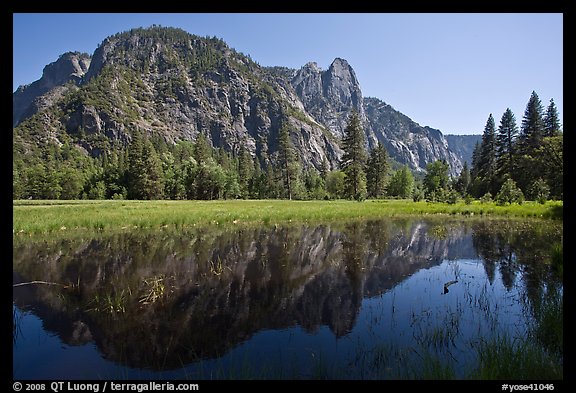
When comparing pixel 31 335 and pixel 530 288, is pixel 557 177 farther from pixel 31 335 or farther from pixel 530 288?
pixel 31 335

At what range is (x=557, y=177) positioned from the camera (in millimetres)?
40656

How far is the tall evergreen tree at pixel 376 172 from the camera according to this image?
278 feet

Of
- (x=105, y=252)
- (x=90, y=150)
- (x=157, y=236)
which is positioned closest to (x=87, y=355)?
(x=105, y=252)

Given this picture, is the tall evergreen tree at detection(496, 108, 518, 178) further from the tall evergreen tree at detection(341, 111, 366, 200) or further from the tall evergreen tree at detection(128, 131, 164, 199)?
the tall evergreen tree at detection(128, 131, 164, 199)

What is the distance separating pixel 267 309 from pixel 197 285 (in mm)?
2851

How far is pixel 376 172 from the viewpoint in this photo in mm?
84750

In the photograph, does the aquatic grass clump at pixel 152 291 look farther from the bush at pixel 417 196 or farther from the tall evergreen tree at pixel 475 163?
the tall evergreen tree at pixel 475 163

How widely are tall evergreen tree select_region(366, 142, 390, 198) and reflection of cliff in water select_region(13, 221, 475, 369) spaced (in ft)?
227

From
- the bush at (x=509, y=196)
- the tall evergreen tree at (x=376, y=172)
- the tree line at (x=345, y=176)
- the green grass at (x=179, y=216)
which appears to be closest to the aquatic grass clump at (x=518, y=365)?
the green grass at (x=179, y=216)

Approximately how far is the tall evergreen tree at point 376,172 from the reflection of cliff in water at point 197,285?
6910 centimetres

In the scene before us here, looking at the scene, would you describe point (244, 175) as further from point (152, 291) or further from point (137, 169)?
point (152, 291)

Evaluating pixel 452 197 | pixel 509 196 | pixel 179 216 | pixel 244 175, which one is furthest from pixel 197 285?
pixel 244 175
